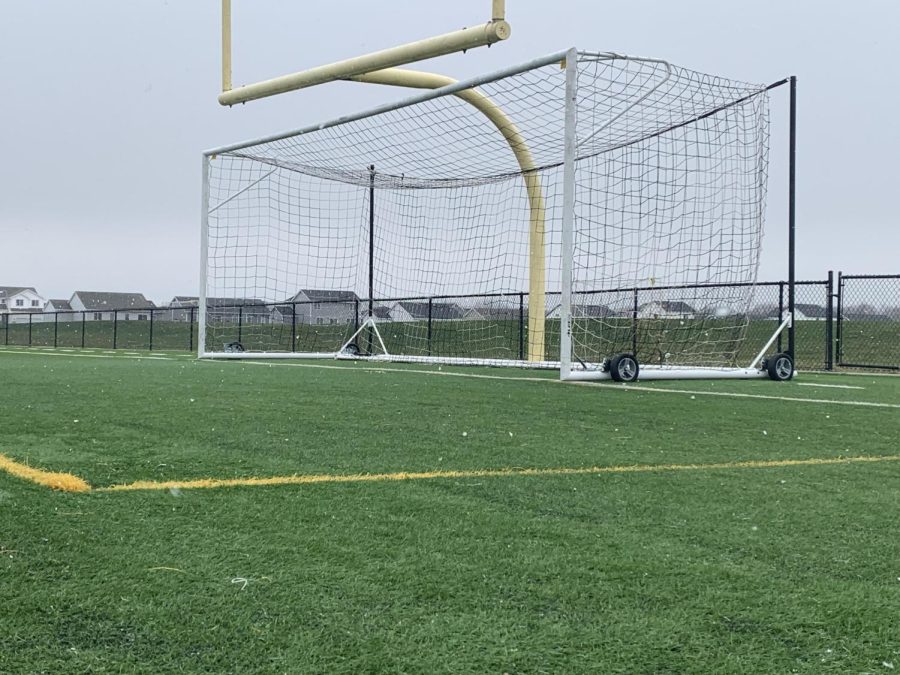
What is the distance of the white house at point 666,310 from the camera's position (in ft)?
31.7

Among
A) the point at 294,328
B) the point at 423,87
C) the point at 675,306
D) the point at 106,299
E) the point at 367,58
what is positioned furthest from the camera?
the point at 106,299

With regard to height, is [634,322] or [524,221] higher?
[524,221]

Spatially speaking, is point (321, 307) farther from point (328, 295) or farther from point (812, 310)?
point (812, 310)

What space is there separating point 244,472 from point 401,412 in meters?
1.95

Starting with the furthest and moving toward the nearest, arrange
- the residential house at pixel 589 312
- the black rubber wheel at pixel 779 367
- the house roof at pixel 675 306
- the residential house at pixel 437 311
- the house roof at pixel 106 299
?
the house roof at pixel 106 299, the residential house at pixel 437 311, the house roof at pixel 675 306, the black rubber wheel at pixel 779 367, the residential house at pixel 589 312

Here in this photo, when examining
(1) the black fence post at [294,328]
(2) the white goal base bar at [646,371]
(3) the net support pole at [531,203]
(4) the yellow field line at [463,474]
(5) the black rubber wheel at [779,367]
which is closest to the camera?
(4) the yellow field line at [463,474]

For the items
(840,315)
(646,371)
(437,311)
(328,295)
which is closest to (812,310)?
(840,315)

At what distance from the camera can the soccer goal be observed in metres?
7.88

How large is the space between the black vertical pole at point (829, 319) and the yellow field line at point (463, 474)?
859cm

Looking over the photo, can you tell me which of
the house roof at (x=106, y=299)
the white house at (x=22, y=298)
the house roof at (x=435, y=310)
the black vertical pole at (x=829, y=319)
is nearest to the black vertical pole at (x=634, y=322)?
the black vertical pole at (x=829, y=319)

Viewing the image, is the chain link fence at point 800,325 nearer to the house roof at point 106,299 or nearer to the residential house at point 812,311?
the residential house at point 812,311

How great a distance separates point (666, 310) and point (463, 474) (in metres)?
7.60

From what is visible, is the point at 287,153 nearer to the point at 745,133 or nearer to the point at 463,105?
the point at 463,105

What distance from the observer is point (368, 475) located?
2963 millimetres
